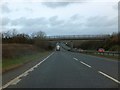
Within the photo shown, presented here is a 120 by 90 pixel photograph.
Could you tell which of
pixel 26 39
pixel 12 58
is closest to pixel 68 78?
pixel 12 58

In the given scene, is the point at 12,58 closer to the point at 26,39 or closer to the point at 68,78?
the point at 68,78

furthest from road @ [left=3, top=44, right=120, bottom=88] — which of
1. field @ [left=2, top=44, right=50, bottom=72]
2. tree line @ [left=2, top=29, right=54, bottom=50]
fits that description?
tree line @ [left=2, top=29, right=54, bottom=50]

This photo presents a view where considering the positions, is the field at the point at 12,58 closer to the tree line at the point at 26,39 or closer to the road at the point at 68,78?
the road at the point at 68,78

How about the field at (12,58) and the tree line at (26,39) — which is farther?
the tree line at (26,39)

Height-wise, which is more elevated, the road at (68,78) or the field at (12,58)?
the road at (68,78)

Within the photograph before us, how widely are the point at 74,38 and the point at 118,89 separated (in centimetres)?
12159

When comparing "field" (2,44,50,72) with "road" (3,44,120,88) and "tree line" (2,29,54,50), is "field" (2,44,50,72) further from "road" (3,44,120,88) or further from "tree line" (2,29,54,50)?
"tree line" (2,29,54,50)

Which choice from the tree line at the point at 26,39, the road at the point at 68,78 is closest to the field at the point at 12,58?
the road at the point at 68,78

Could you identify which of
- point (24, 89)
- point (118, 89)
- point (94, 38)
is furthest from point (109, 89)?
point (94, 38)

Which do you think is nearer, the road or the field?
the road

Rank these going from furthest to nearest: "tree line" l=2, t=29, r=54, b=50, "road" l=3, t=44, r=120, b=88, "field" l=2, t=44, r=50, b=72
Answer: "tree line" l=2, t=29, r=54, b=50 < "field" l=2, t=44, r=50, b=72 < "road" l=3, t=44, r=120, b=88

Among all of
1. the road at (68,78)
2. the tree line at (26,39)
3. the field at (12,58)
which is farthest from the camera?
the tree line at (26,39)

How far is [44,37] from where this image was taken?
14875 cm

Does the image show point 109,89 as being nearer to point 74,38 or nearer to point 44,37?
point 74,38
